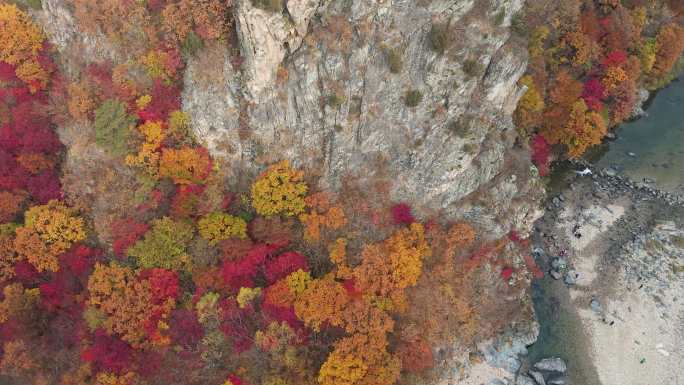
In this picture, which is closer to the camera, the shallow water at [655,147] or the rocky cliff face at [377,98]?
the rocky cliff face at [377,98]

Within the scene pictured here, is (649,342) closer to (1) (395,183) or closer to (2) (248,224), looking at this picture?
(1) (395,183)

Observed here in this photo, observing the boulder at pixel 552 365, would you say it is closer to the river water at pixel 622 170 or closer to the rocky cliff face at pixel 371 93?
the river water at pixel 622 170

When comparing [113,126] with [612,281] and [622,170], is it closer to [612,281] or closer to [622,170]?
[612,281]

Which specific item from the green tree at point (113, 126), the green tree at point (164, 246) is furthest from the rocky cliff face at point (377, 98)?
the green tree at point (164, 246)

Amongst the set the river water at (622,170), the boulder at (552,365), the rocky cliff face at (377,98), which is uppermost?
the rocky cliff face at (377,98)

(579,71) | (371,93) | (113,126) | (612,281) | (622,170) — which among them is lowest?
(612,281)

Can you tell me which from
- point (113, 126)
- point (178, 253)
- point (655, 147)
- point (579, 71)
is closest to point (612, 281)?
point (655, 147)

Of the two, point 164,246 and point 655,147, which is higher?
point 164,246
